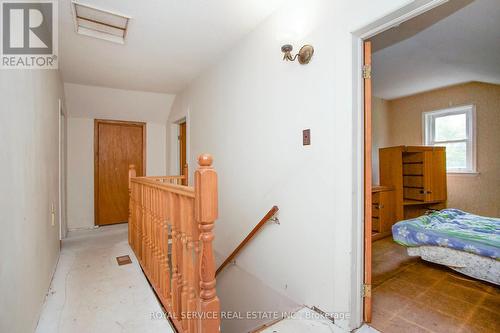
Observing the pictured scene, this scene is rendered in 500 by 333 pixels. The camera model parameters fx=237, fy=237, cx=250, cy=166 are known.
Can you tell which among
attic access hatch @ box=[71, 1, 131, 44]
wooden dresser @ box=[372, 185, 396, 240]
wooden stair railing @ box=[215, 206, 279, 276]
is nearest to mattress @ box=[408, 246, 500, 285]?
wooden dresser @ box=[372, 185, 396, 240]

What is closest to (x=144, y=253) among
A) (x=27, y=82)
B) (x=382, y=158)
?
(x=27, y=82)

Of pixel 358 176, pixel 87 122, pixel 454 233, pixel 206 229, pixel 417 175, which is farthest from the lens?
pixel 87 122

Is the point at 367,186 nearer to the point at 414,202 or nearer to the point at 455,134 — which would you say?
the point at 414,202

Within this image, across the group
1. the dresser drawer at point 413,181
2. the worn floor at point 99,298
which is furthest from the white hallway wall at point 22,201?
the dresser drawer at point 413,181

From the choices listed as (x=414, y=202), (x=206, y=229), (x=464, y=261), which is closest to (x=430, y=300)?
(x=464, y=261)

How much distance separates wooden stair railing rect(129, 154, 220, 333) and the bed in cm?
238

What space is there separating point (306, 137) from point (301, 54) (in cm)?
63

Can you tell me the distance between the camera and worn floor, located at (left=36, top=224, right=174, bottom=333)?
1.53m

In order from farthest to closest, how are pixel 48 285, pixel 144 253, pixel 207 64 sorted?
pixel 207 64 < pixel 144 253 < pixel 48 285

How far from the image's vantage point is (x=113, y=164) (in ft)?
14.6

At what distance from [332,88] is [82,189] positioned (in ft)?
14.8

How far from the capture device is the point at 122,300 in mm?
1802

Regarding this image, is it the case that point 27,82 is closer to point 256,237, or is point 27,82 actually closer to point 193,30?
point 193,30

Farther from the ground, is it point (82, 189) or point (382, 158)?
point (382, 158)
